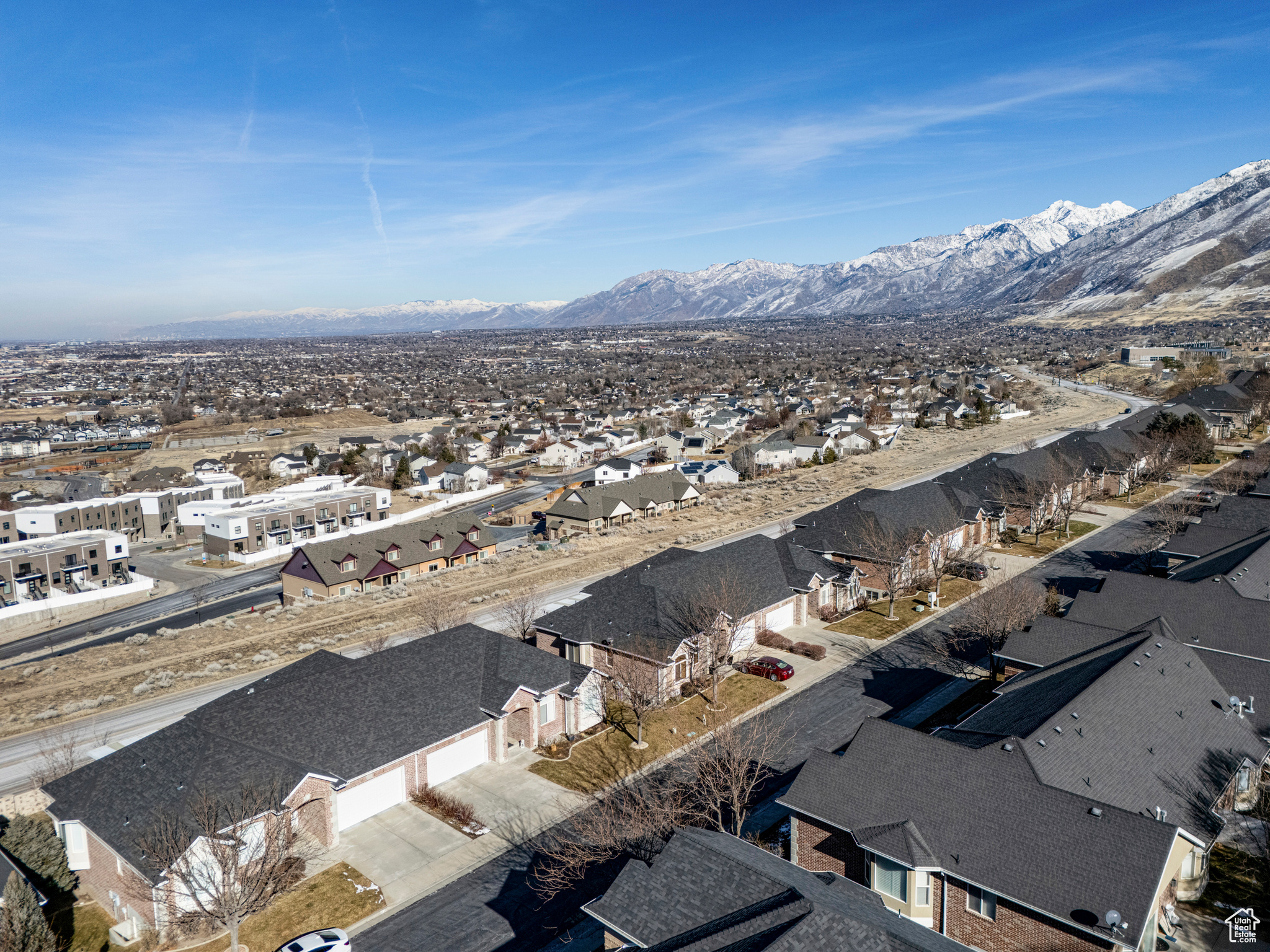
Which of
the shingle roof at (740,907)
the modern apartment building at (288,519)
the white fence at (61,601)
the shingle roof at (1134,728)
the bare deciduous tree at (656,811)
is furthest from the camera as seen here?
the modern apartment building at (288,519)

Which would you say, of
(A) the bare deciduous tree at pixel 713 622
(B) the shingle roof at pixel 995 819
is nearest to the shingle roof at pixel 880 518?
(A) the bare deciduous tree at pixel 713 622

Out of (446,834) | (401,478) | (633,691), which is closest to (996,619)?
(633,691)

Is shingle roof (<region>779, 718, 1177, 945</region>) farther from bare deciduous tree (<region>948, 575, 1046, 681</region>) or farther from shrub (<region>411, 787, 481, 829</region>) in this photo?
bare deciduous tree (<region>948, 575, 1046, 681</region>)

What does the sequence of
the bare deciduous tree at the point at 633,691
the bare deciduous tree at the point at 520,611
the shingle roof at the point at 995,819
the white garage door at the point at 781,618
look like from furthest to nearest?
the white garage door at the point at 781,618
the bare deciduous tree at the point at 520,611
the bare deciduous tree at the point at 633,691
the shingle roof at the point at 995,819

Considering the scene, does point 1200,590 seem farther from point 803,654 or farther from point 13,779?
point 13,779

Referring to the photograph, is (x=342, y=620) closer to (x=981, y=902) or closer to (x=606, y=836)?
(x=606, y=836)

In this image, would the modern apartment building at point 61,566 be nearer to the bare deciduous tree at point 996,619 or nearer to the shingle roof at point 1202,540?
the bare deciduous tree at point 996,619

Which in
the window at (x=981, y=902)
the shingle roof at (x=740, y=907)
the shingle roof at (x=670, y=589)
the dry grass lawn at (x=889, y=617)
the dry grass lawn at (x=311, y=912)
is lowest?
the dry grass lawn at (x=889, y=617)
